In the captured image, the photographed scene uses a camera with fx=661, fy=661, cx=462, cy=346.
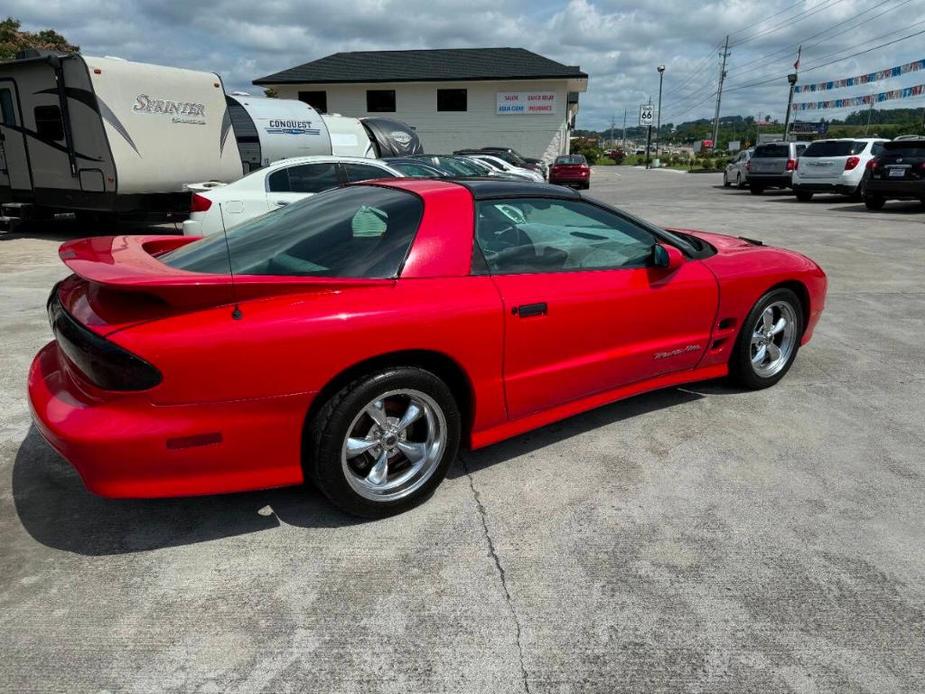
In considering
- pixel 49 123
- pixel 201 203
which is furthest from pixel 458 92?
pixel 201 203

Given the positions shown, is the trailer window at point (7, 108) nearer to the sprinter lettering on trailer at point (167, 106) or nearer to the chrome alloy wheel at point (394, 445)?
the sprinter lettering on trailer at point (167, 106)

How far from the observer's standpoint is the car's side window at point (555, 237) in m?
3.16

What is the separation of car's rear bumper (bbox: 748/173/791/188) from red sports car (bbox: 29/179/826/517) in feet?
62.3

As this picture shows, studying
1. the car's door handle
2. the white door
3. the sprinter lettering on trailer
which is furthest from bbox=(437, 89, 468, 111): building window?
the car's door handle

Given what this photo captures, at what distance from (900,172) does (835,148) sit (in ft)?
10.2

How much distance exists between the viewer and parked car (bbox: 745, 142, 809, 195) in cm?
2033

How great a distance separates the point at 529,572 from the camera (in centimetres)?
252

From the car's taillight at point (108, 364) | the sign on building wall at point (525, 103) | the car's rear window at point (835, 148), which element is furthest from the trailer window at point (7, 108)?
the sign on building wall at point (525, 103)

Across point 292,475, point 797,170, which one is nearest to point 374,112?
point 797,170

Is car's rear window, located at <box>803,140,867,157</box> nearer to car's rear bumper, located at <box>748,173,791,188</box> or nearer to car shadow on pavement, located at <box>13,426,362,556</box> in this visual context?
car's rear bumper, located at <box>748,173,791,188</box>

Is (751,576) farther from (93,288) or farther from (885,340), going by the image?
(885,340)

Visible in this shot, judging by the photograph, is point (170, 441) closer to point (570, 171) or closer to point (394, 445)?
point (394, 445)

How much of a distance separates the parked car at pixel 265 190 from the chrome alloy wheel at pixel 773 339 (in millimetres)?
5185

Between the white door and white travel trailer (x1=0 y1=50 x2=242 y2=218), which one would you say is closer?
white travel trailer (x1=0 y1=50 x2=242 y2=218)
